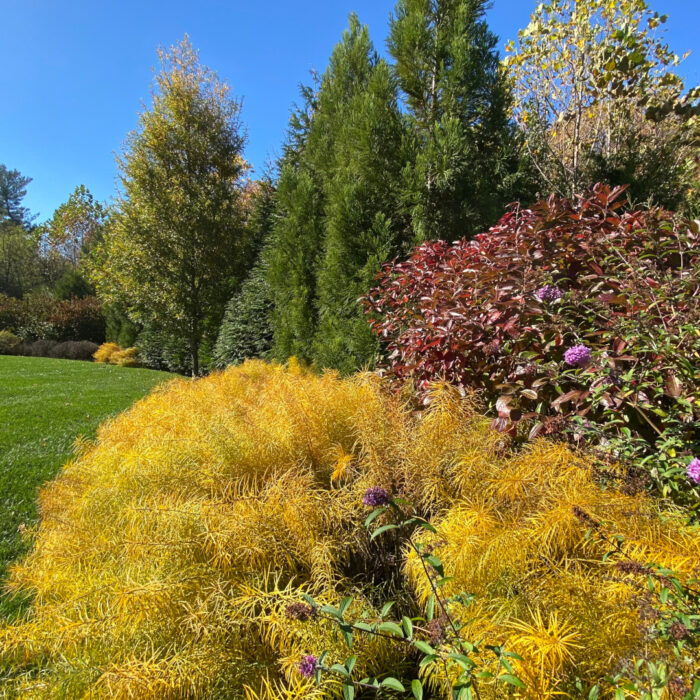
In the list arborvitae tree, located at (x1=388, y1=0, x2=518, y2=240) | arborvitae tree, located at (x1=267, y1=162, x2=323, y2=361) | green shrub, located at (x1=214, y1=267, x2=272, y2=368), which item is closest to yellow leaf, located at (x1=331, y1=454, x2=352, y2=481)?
arborvitae tree, located at (x1=388, y1=0, x2=518, y2=240)

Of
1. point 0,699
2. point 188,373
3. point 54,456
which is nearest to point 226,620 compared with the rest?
point 0,699

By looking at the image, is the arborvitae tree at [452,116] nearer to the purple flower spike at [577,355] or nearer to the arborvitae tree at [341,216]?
the arborvitae tree at [341,216]

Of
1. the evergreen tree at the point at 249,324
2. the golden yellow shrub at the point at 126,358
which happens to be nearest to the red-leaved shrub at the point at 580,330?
the evergreen tree at the point at 249,324

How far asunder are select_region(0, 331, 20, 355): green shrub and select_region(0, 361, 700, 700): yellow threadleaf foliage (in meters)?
15.2

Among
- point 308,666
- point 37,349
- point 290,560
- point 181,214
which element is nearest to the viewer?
point 308,666

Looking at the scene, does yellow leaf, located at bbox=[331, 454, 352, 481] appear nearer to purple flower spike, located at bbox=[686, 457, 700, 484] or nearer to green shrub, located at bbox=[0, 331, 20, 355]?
purple flower spike, located at bbox=[686, 457, 700, 484]

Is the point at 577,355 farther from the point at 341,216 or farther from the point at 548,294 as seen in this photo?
the point at 341,216

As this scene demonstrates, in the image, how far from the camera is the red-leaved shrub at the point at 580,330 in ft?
4.95

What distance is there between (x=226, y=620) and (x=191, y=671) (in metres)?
0.14

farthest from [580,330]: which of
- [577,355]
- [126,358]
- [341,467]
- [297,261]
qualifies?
[126,358]

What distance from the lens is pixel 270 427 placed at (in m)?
2.10

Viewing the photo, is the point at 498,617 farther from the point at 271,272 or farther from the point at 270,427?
the point at 271,272

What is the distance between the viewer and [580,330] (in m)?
1.98

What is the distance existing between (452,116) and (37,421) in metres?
5.52
